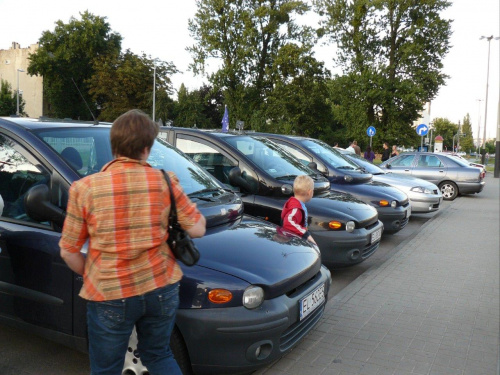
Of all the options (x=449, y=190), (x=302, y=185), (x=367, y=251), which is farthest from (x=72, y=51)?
(x=302, y=185)

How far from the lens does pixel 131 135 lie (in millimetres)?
2238

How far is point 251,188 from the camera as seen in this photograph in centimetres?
569

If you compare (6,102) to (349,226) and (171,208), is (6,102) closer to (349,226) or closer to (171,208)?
(349,226)

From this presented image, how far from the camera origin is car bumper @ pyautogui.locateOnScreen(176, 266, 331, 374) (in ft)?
9.62

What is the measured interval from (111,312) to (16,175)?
1.77 meters

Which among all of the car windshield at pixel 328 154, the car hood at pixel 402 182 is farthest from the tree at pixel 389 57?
the car windshield at pixel 328 154

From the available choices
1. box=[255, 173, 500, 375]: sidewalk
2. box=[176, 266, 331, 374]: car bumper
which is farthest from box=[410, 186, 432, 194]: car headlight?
box=[176, 266, 331, 374]: car bumper

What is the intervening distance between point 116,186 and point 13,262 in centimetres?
157

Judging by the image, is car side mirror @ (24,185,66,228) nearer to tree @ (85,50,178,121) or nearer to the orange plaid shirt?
the orange plaid shirt

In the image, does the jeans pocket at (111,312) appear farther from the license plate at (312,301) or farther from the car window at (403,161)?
the car window at (403,161)

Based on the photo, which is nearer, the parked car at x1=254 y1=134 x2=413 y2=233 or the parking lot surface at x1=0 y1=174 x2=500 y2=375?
the parking lot surface at x1=0 y1=174 x2=500 y2=375

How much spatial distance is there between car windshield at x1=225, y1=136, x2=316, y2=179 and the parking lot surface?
1566mm


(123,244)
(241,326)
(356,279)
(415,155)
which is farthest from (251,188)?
(415,155)

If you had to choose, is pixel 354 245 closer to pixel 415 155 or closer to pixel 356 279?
pixel 356 279
